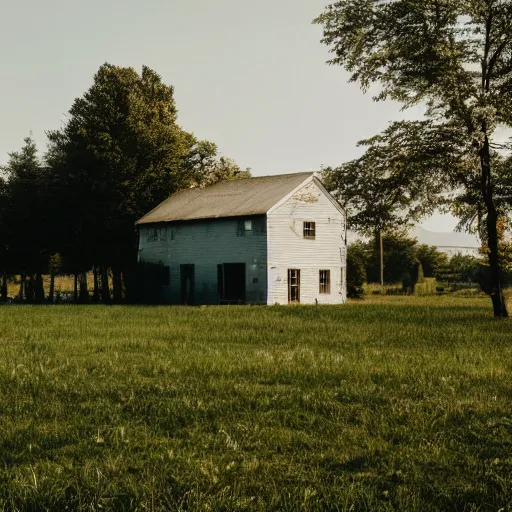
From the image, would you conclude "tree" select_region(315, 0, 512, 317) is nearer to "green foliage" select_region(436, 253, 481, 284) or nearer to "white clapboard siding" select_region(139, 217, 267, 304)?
"white clapboard siding" select_region(139, 217, 267, 304)

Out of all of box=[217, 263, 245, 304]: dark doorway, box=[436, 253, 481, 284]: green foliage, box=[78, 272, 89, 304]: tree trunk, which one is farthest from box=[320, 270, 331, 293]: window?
box=[436, 253, 481, 284]: green foliage

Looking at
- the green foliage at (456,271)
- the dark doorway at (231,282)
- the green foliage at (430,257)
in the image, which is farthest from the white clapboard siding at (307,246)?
the green foliage at (430,257)

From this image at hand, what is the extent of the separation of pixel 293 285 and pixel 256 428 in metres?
37.6

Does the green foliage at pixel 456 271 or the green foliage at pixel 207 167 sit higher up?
the green foliage at pixel 207 167

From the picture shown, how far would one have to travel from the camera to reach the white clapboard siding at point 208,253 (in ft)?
144

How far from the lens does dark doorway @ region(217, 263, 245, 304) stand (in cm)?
4466

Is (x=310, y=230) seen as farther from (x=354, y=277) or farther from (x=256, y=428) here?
(x=256, y=428)

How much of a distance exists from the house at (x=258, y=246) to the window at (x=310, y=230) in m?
0.07

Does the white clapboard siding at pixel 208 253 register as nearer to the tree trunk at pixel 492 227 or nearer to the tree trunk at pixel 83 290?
the tree trunk at pixel 83 290

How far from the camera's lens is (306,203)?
45.9 m

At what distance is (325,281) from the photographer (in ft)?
153

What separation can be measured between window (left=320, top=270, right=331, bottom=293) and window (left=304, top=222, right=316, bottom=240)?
2.51m

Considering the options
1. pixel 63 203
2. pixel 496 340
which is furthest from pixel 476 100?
pixel 63 203

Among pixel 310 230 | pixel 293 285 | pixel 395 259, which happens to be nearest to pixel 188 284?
pixel 293 285
